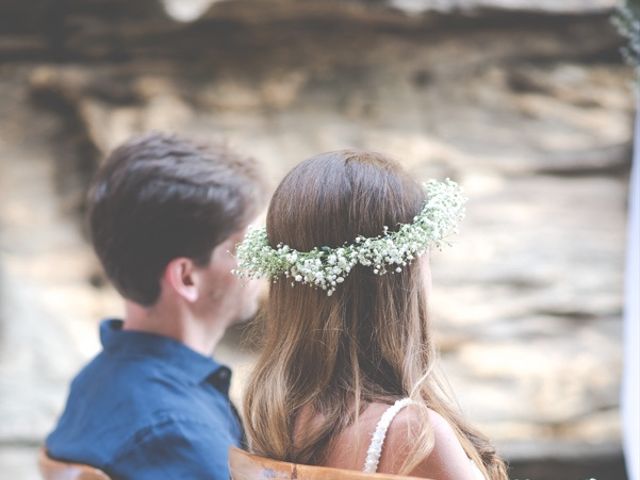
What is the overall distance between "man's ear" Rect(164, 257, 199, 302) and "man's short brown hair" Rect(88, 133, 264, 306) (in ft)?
0.05

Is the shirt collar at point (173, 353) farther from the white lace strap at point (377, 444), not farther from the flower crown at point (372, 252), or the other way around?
the white lace strap at point (377, 444)

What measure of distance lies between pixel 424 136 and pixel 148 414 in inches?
124

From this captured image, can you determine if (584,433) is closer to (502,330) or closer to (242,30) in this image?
(502,330)

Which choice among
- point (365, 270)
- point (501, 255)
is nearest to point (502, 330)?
point (501, 255)

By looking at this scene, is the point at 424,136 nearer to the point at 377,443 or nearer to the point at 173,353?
the point at 173,353

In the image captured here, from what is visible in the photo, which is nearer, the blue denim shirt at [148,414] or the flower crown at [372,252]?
the flower crown at [372,252]

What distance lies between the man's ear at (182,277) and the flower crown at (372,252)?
2.15 ft

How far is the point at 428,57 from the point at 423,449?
3757 mm

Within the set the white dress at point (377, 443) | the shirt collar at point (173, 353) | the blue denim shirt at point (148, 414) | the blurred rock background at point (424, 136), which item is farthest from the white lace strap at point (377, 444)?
the blurred rock background at point (424, 136)

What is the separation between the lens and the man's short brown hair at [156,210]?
2.31m

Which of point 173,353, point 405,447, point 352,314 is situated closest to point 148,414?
point 173,353

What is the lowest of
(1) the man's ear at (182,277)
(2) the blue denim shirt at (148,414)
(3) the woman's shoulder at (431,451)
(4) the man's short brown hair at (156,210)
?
(2) the blue denim shirt at (148,414)

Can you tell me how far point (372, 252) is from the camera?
5.19ft

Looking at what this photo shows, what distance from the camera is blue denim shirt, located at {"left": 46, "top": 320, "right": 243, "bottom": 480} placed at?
207 cm
